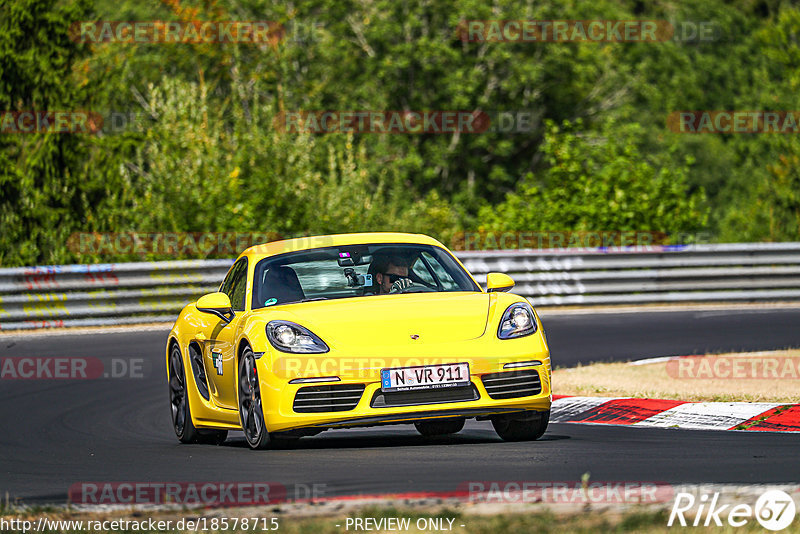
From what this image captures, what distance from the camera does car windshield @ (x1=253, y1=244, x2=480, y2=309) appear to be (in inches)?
357

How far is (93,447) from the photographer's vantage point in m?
9.55

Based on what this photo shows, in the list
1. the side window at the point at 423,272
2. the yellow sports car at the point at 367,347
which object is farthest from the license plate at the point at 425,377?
the side window at the point at 423,272

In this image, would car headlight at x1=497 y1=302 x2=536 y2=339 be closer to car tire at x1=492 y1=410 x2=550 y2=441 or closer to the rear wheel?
car tire at x1=492 y1=410 x2=550 y2=441

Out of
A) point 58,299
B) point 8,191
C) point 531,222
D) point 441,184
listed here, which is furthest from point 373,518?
point 441,184

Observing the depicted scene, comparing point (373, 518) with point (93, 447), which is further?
point (93, 447)

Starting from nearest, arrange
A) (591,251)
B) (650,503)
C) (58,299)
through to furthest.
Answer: (650,503) → (58,299) → (591,251)

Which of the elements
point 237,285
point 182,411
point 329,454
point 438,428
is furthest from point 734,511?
point 182,411

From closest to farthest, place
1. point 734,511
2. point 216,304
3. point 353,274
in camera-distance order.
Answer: point 734,511 → point 216,304 → point 353,274

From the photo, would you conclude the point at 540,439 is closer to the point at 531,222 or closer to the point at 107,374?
the point at 107,374

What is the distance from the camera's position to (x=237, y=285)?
9.70 m

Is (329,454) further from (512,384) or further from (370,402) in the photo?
(512,384)

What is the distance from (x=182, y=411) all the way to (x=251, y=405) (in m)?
1.82

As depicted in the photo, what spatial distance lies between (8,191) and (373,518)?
19.2 meters

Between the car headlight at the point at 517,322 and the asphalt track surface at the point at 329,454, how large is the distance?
26.4 inches
